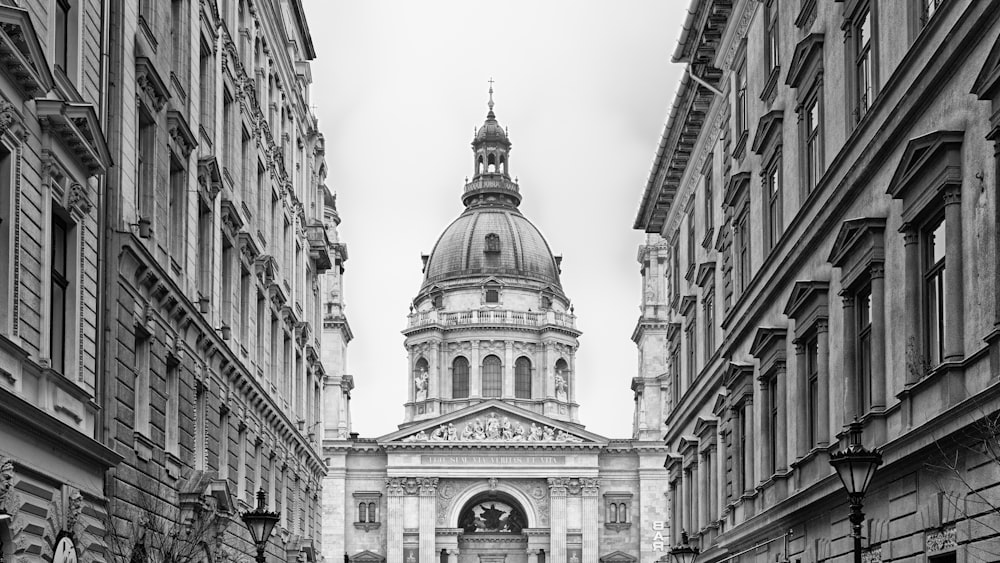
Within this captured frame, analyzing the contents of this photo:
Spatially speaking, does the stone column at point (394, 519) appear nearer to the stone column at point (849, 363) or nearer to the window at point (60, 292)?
the stone column at point (849, 363)

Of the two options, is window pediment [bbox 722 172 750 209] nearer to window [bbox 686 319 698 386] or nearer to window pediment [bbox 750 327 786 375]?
window pediment [bbox 750 327 786 375]

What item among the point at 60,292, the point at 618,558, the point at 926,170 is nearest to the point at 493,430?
the point at 618,558

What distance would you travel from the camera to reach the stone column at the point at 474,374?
425ft

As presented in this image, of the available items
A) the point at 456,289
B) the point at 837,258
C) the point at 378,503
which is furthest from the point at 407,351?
the point at 837,258

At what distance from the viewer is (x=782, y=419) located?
2992 cm

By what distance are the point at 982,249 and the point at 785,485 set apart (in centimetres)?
1271

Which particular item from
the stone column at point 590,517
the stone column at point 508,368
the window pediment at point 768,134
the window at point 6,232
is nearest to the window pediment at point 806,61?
the window pediment at point 768,134

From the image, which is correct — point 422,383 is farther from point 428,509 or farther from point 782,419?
point 782,419

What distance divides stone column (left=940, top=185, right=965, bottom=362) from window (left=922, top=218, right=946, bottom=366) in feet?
2.48

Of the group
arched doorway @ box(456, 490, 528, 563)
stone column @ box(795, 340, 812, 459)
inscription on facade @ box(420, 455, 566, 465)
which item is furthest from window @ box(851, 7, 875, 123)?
arched doorway @ box(456, 490, 528, 563)

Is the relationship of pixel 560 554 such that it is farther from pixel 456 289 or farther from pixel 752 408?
pixel 752 408

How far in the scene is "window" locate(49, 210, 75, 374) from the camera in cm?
1994

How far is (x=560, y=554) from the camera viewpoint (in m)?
115

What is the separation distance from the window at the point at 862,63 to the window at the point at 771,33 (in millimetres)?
7065
